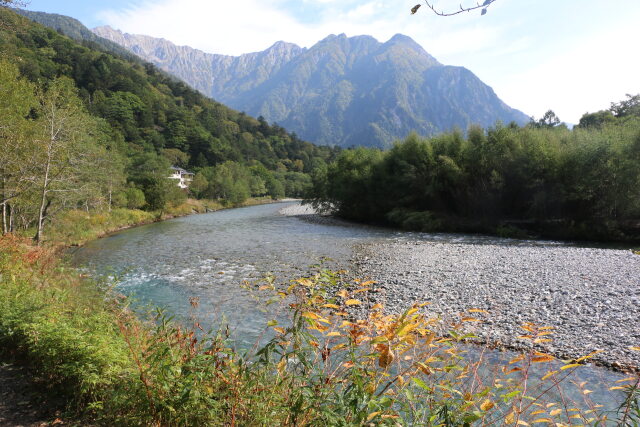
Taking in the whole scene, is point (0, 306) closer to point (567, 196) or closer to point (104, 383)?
point (104, 383)

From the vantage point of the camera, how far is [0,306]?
5441 millimetres

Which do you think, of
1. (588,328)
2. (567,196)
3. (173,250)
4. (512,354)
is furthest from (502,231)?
(173,250)

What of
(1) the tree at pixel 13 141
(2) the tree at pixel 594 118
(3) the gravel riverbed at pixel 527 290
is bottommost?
(3) the gravel riverbed at pixel 527 290

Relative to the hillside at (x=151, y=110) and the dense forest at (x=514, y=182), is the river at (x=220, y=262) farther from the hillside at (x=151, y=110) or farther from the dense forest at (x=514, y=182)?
the hillside at (x=151, y=110)

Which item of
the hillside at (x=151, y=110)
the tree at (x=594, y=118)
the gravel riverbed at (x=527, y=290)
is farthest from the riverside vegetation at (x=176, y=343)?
the hillside at (x=151, y=110)

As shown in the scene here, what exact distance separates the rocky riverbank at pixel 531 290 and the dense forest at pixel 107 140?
14236 millimetres

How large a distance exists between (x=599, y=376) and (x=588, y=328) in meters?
2.22

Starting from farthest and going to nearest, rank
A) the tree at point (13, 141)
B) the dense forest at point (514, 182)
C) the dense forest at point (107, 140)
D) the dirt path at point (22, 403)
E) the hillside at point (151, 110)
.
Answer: the hillside at point (151, 110)
the dense forest at point (514, 182)
the dense forest at point (107, 140)
the tree at point (13, 141)
the dirt path at point (22, 403)

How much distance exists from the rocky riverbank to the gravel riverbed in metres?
0.02

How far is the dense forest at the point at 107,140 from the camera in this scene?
16.3 m

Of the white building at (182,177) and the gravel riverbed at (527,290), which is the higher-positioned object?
the white building at (182,177)

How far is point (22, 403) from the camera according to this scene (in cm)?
373

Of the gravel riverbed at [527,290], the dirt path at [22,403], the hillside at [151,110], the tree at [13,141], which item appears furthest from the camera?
the hillside at [151,110]

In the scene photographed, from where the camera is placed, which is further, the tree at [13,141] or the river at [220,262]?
the tree at [13,141]
